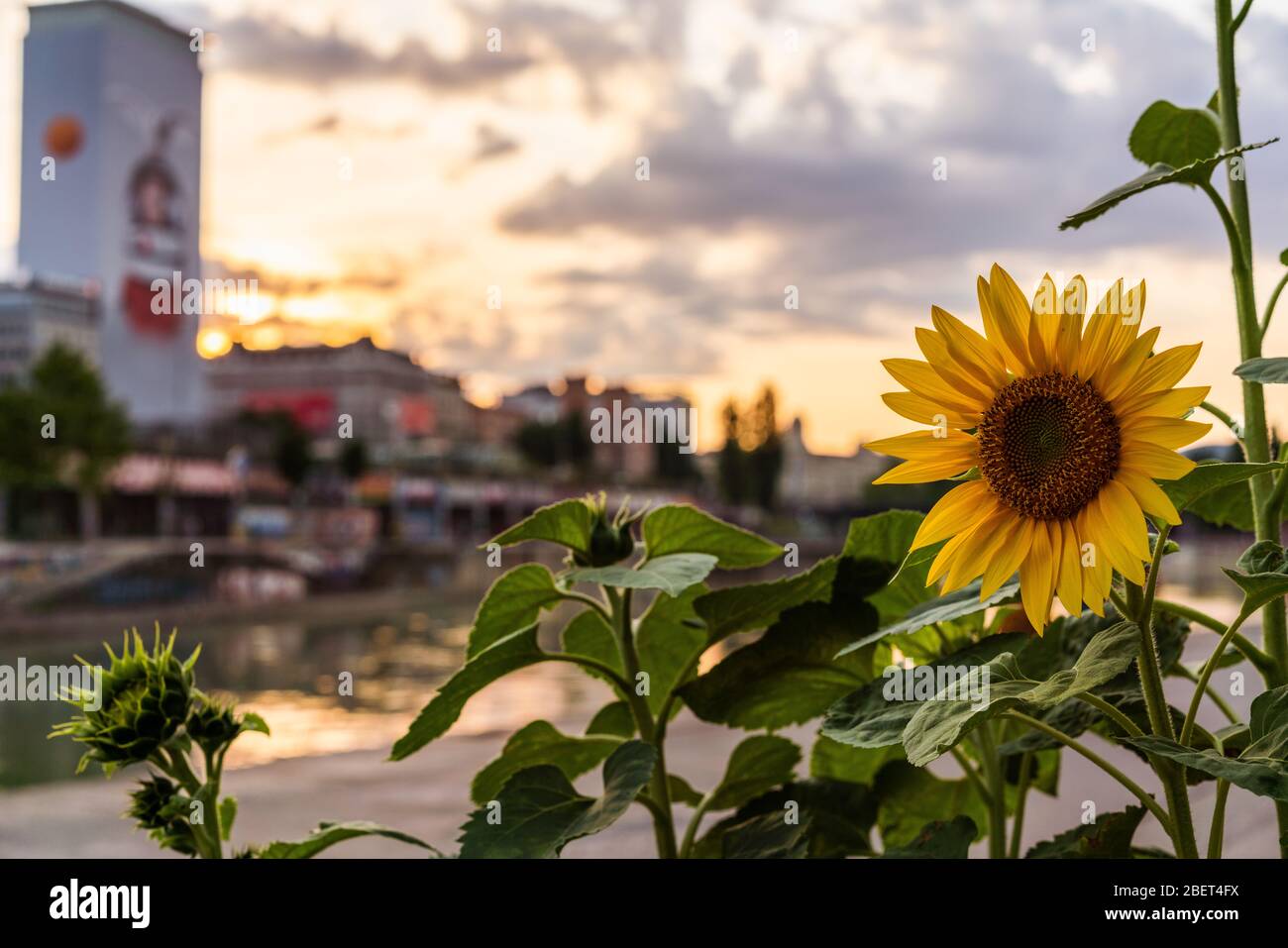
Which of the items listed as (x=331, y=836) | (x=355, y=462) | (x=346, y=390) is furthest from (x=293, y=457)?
(x=331, y=836)

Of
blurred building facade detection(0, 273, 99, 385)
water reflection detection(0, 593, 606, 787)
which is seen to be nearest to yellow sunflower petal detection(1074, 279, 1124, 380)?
water reflection detection(0, 593, 606, 787)

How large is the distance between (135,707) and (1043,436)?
0.45 metres

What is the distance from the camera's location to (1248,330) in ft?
1.95

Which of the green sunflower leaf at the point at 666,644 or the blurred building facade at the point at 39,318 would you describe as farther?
the blurred building facade at the point at 39,318

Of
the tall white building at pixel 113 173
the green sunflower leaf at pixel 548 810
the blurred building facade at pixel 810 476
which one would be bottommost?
the green sunflower leaf at pixel 548 810

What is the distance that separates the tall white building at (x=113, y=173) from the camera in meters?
58.0

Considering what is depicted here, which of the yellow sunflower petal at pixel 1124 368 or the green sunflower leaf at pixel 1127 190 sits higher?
the green sunflower leaf at pixel 1127 190

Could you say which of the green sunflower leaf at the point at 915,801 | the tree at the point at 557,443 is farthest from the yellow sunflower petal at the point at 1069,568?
the tree at the point at 557,443

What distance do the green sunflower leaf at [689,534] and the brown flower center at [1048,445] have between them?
0.22 metres

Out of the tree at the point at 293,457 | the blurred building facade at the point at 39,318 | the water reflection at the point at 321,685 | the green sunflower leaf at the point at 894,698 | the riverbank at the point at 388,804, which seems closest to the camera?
the green sunflower leaf at the point at 894,698

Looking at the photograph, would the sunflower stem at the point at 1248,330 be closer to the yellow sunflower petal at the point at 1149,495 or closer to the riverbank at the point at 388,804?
the yellow sunflower petal at the point at 1149,495

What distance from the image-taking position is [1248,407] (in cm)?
60

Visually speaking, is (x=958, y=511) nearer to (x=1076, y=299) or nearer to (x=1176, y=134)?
(x=1076, y=299)

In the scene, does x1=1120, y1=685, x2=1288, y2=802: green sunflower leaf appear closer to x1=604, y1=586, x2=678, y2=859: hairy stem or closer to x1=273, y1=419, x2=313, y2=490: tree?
x1=604, y1=586, x2=678, y2=859: hairy stem
